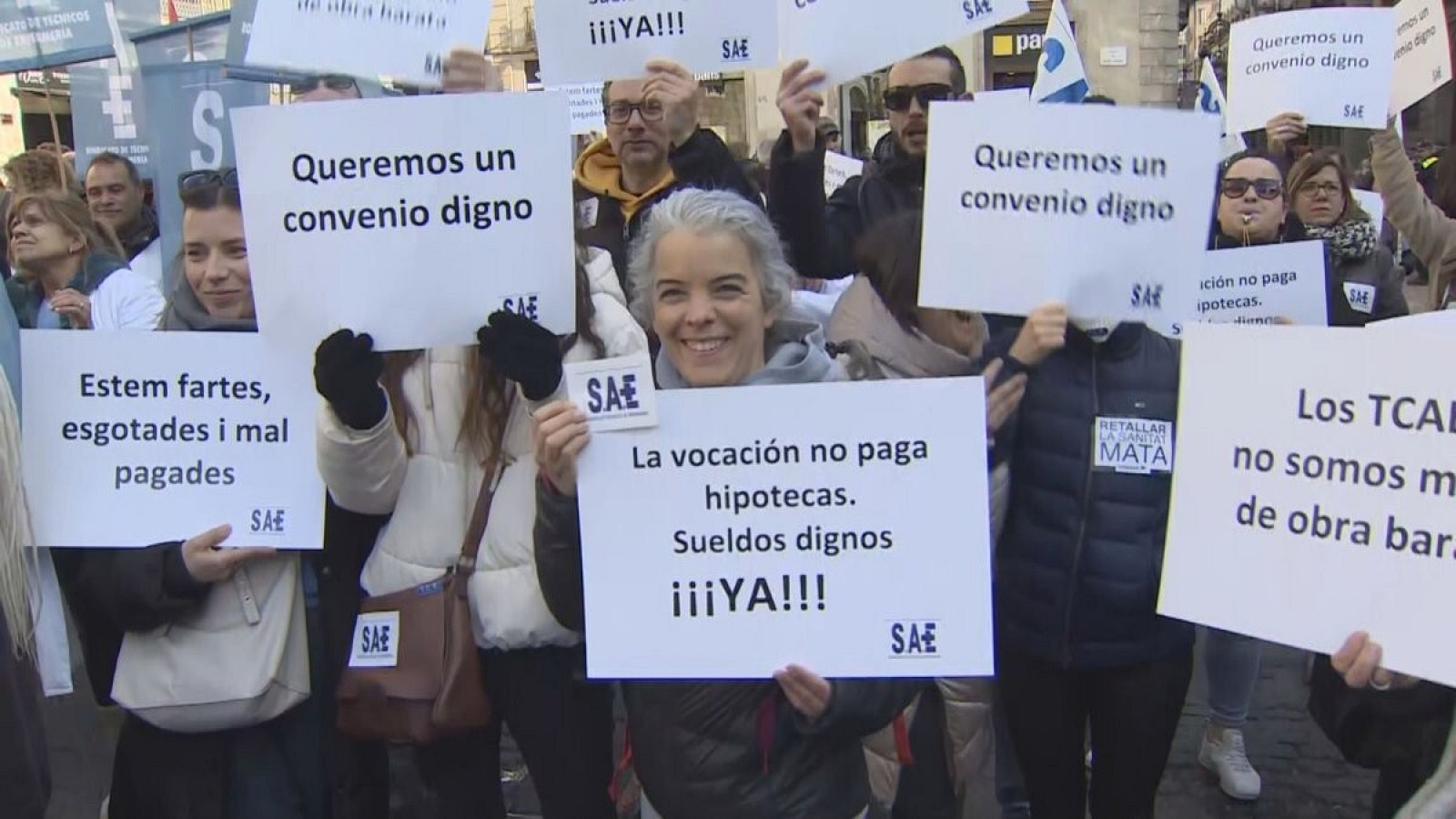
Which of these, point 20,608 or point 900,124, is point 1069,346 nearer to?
point 900,124

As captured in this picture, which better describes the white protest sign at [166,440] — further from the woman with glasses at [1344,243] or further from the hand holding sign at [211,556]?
the woman with glasses at [1344,243]

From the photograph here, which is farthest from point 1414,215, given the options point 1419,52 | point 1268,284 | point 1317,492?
point 1317,492

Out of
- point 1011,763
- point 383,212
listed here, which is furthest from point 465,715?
point 1011,763

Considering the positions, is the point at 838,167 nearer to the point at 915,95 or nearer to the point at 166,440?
the point at 915,95

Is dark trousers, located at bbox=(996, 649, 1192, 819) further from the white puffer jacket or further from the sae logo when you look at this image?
the white puffer jacket

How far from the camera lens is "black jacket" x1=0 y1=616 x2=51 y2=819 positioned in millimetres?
1751

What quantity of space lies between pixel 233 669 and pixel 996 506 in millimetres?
1655

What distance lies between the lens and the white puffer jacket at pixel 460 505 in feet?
8.19

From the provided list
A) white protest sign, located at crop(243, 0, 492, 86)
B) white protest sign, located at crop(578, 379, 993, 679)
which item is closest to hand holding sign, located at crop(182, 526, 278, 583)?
white protest sign, located at crop(578, 379, 993, 679)

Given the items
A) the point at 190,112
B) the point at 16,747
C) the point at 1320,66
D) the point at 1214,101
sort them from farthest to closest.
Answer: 1. the point at 1214,101
2. the point at 190,112
3. the point at 1320,66
4. the point at 16,747

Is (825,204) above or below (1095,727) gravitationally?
above

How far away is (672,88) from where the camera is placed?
337cm

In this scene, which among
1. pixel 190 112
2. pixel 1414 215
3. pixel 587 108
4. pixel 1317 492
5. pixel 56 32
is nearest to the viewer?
pixel 1317 492

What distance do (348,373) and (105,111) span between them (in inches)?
257
